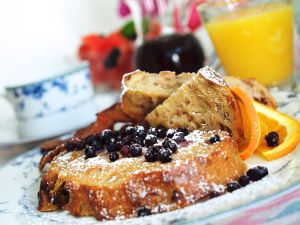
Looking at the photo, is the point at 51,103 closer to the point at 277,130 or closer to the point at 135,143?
the point at 135,143

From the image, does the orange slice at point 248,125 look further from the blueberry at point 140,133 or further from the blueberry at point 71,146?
the blueberry at point 71,146

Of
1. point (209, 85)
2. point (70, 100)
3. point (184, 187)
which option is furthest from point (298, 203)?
point (70, 100)

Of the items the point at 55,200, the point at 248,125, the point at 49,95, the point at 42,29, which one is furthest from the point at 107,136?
the point at 42,29

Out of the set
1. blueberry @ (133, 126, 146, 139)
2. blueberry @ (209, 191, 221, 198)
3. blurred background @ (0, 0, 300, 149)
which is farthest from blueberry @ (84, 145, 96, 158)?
blurred background @ (0, 0, 300, 149)

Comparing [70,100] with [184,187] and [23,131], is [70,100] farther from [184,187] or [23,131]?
[184,187]

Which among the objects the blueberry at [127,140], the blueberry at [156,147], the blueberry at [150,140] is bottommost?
the blueberry at [127,140]

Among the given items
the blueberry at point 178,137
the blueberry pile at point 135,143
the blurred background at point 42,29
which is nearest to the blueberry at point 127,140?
the blueberry pile at point 135,143

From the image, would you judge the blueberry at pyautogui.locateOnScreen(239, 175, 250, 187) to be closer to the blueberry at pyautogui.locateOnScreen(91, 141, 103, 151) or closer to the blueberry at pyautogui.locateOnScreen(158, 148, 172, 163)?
the blueberry at pyautogui.locateOnScreen(158, 148, 172, 163)
